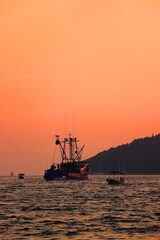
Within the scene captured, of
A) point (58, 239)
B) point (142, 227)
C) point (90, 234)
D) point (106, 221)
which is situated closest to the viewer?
point (58, 239)

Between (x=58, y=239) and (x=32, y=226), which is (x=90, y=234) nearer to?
(x=58, y=239)

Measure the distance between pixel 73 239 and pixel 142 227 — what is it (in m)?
8.92

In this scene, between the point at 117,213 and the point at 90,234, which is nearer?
the point at 90,234

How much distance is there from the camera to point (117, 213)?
5659 centimetres

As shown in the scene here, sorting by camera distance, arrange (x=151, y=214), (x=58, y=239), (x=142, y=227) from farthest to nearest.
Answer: (x=151, y=214)
(x=142, y=227)
(x=58, y=239)

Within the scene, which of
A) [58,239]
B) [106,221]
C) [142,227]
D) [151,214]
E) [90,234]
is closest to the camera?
[58,239]

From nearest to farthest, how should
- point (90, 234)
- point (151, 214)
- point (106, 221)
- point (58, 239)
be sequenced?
point (58, 239), point (90, 234), point (106, 221), point (151, 214)

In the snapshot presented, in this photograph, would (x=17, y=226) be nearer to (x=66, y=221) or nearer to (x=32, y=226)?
(x=32, y=226)

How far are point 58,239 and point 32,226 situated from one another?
807cm

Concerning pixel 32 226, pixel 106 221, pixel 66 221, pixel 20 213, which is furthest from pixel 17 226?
pixel 20 213

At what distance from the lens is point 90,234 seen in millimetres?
38594

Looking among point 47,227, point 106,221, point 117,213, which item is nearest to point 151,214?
point 117,213

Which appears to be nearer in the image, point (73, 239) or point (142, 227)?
point (73, 239)

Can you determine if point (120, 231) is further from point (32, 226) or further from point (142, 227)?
point (32, 226)
